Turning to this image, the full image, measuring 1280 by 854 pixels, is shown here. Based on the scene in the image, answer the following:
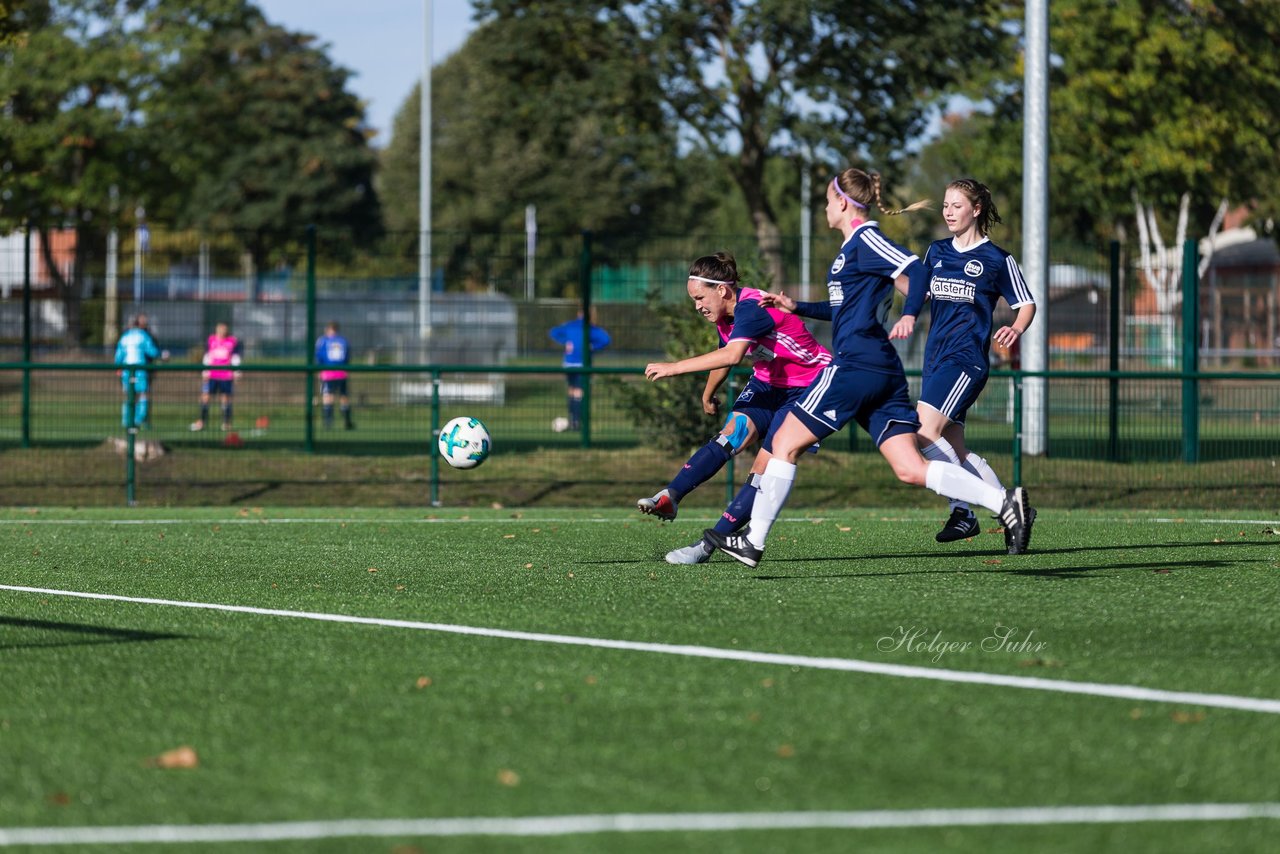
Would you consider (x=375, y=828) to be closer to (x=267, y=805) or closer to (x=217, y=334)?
(x=267, y=805)

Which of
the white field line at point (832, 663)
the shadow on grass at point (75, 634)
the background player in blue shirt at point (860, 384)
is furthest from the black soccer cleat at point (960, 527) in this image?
the shadow on grass at point (75, 634)

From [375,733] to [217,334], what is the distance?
53.8 ft

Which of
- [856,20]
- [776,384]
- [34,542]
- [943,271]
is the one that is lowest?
[34,542]

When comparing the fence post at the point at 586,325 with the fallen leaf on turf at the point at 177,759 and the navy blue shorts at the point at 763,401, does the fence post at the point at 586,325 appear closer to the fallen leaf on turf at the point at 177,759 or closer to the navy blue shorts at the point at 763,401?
the navy blue shorts at the point at 763,401

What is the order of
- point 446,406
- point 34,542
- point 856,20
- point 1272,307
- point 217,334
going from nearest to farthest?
point 34,542, point 446,406, point 217,334, point 1272,307, point 856,20

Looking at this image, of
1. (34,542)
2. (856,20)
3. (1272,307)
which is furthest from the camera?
(856,20)

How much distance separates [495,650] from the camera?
6.59m

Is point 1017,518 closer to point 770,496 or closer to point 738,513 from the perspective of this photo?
point 770,496

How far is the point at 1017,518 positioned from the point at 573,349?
1195 centimetres

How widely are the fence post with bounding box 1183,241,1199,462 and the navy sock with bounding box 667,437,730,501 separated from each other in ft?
31.2

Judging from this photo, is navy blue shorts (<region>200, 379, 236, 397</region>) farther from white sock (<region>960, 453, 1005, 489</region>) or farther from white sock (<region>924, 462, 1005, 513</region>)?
white sock (<region>924, 462, 1005, 513</region>)

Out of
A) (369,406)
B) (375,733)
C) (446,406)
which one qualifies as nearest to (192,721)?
(375,733)

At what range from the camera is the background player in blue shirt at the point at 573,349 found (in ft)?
61.5

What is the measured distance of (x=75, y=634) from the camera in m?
7.15
